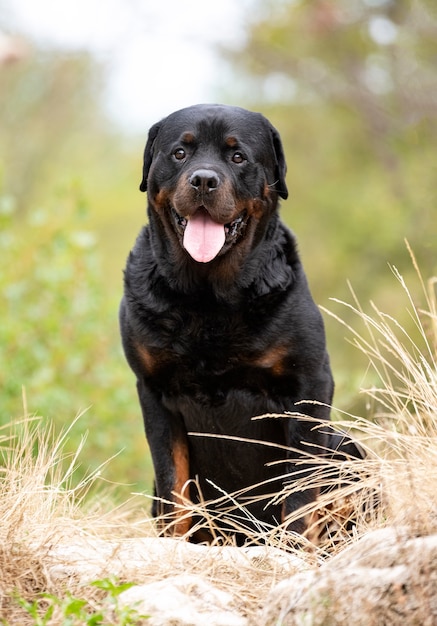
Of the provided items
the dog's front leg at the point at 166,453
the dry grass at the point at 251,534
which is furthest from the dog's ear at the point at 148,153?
the dry grass at the point at 251,534

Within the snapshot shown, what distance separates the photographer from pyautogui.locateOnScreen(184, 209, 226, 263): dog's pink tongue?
398cm

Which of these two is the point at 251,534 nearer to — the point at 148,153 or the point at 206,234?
the point at 206,234

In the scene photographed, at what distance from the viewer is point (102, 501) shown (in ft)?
14.8

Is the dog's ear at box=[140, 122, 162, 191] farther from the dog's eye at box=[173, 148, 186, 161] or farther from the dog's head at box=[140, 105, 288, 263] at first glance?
the dog's eye at box=[173, 148, 186, 161]

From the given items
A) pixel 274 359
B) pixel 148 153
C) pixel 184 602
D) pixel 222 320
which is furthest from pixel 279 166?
pixel 184 602

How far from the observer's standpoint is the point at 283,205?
1945cm

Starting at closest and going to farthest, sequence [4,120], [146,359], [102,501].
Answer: [146,359], [102,501], [4,120]

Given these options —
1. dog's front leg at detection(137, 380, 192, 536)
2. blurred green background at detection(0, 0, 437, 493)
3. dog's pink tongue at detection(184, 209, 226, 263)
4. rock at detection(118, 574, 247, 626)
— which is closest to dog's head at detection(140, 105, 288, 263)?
dog's pink tongue at detection(184, 209, 226, 263)

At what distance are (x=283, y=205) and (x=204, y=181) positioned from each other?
1574 centimetres

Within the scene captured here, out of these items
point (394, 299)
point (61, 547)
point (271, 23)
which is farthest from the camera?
point (271, 23)

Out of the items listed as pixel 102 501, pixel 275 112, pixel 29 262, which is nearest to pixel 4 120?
pixel 275 112

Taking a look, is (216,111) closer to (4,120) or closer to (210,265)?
(210,265)

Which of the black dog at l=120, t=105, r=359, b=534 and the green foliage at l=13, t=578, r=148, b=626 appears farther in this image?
the black dog at l=120, t=105, r=359, b=534

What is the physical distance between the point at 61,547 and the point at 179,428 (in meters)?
0.86
